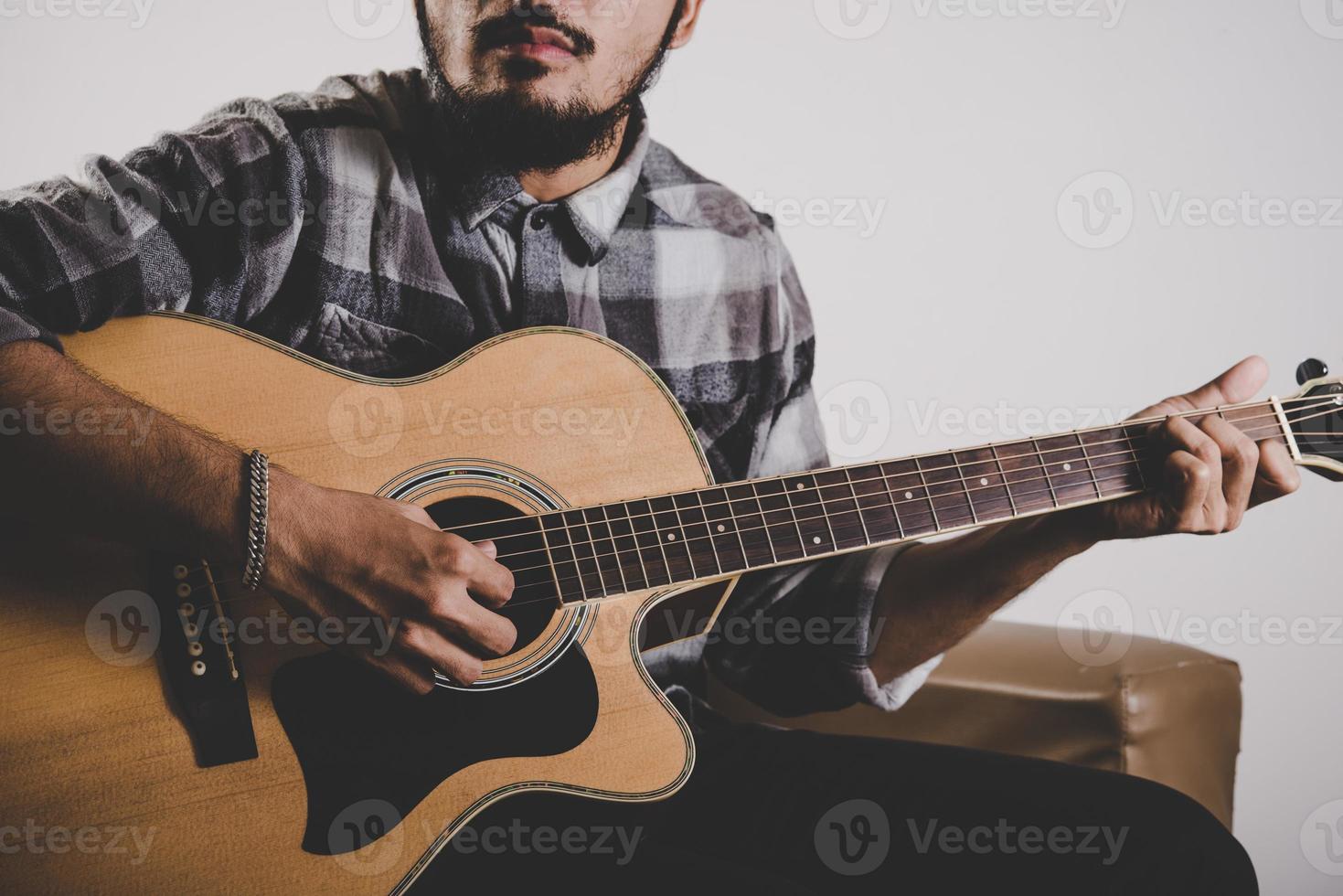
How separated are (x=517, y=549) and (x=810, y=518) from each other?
0.37m

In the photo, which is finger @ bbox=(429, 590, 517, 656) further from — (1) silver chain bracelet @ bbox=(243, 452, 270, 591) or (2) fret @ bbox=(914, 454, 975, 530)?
(2) fret @ bbox=(914, 454, 975, 530)

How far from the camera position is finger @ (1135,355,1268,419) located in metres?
1.28

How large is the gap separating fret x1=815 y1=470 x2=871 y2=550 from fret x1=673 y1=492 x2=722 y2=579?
6.1 inches

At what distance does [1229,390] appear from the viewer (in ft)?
4.21

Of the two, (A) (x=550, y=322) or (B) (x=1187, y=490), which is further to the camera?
(A) (x=550, y=322)

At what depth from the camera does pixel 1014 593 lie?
1320mm

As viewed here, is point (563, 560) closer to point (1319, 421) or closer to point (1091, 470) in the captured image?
point (1091, 470)
